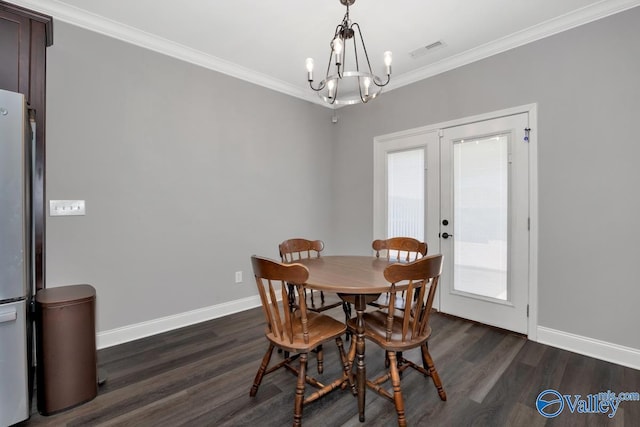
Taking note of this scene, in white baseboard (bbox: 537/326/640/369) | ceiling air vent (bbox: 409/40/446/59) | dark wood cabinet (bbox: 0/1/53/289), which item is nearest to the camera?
dark wood cabinet (bbox: 0/1/53/289)

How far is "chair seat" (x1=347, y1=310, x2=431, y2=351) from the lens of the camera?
1.62m

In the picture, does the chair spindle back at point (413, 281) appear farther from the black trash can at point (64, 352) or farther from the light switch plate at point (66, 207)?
the light switch plate at point (66, 207)

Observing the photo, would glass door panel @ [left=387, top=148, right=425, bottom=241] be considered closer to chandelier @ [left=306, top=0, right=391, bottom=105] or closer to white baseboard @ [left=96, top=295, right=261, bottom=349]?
chandelier @ [left=306, top=0, right=391, bottom=105]

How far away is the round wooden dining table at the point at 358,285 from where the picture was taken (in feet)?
5.36

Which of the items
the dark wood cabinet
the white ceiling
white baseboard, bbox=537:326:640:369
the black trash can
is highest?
the white ceiling

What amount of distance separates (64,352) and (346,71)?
3.39 meters

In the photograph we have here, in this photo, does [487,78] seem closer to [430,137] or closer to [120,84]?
[430,137]

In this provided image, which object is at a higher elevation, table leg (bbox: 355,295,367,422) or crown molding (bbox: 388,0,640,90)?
crown molding (bbox: 388,0,640,90)

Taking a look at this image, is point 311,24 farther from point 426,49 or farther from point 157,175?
point 157,175

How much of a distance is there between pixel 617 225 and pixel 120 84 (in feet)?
14.1

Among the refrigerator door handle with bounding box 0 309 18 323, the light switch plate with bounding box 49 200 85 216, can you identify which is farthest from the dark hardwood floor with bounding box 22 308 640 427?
the light switch plate with bounding box 49 200 85 216

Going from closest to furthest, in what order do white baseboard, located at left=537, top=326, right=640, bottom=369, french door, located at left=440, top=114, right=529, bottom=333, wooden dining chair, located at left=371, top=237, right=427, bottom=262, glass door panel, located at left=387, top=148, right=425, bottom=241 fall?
1. white baseboard, located at left=537, top=326, right=640, bottom=369
2. wooden dining chair, located at left=371, top=237, right=427, bottom=262
3. french door, located at left=440, top=114, right=529, bottom=333
4. glass door panel, located at left=387, top=148, right=425, bottom=241

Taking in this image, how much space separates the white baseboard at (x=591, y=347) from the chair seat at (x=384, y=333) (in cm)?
161

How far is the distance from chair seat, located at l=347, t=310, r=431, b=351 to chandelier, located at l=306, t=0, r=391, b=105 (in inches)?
60.0
